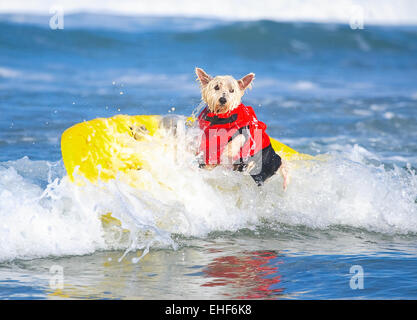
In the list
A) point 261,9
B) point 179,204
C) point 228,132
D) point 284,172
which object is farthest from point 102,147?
point 261,9

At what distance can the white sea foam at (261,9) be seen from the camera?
28.2m

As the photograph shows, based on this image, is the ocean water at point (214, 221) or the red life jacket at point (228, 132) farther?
the red life jacket at point (228, 132)

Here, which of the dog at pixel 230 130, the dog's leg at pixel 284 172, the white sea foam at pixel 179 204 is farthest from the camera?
the dog's leg at pixel 284 172

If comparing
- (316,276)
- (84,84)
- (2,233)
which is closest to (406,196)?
(316,276)

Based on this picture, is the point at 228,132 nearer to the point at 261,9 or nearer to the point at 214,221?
the point at 214,221

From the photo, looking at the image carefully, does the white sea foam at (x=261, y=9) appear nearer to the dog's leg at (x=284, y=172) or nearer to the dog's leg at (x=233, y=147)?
the dog's leg at (x=284, y=172)

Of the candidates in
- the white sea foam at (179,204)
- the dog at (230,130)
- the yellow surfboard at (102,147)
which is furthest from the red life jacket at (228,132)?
the yellow surfboard at (102,147)

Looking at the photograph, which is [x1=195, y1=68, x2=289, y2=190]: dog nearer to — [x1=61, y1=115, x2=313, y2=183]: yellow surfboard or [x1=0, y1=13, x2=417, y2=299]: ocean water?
[x1=0, y1=13, x2=417, y2=299]: ocean water

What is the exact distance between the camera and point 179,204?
21.3 ft

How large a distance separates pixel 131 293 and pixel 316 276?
1.43 metres

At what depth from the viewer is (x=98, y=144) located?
6.54m

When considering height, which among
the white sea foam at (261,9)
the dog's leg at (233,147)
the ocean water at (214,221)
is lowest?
the ocean water at (214,221)

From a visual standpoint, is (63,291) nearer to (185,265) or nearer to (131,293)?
(131,293)

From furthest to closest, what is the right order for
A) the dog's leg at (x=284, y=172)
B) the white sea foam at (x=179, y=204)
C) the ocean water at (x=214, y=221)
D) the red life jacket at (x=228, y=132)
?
the dog's leg at (x=284, y=172)
the red life jacket at (x=228, y=132)
the white sea foam at (x=179, y=204)
the ocean water at (x=214, y=221)
